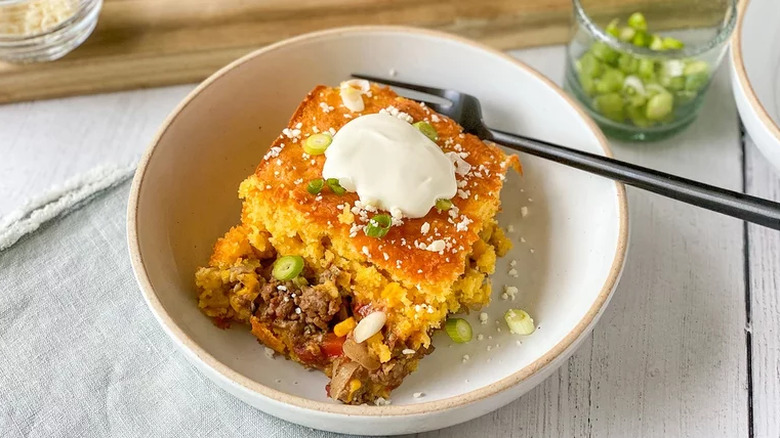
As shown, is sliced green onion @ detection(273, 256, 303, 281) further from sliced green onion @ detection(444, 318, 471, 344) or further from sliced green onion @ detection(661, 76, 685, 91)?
sliced green onion @ detection(661, 76, 685, 91)

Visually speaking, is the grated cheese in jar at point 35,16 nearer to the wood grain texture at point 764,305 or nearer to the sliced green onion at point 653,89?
the sliced green onion at point 653,89

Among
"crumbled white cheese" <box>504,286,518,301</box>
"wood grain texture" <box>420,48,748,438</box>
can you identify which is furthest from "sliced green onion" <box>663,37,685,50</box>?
"crumbled white cheese" <box>504,286,518,301</box>

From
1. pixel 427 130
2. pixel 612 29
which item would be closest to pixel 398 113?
pixel 427 130

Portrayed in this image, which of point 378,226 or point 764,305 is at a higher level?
point 378,226

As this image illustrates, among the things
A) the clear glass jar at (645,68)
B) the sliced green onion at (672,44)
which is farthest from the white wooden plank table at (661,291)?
the sliced green onion at (672,44)

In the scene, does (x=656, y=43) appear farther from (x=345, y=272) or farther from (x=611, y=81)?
(x=345, y=272)

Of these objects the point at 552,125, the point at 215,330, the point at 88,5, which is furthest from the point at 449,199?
the point at 88,5
